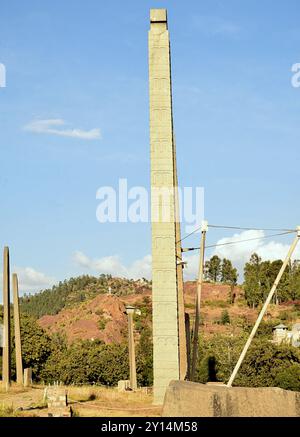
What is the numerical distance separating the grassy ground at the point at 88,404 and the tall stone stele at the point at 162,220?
1.47 metres

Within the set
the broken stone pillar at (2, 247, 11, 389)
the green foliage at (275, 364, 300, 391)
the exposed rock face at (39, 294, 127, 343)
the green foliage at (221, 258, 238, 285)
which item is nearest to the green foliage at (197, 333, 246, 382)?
the green foliage at (275, 364, 300, 391)

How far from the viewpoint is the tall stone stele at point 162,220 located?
2138 centimetres

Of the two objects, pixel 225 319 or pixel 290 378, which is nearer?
pixel 290 378

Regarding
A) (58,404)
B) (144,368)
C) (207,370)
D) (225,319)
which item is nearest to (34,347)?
(144,368)

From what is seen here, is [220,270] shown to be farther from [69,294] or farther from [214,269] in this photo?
[69,294]

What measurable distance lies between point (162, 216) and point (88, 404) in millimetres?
6482

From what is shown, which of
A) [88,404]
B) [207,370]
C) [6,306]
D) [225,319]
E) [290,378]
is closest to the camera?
[88,404]

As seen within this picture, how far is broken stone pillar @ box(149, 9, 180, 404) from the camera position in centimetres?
2138

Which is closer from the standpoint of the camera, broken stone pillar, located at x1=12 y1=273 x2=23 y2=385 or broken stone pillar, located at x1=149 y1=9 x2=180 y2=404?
broken stone pillar, located at x1=149 y1=9 x2=180 y2=404

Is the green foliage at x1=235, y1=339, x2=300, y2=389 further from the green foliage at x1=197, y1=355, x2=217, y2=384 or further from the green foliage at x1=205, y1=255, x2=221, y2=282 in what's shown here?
the green foliage at x1=205, y1=255, x2=221, y2=282

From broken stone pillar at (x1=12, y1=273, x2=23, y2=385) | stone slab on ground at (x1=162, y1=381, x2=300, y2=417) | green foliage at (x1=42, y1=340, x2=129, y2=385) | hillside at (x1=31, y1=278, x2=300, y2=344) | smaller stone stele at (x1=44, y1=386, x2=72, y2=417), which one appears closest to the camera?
stone slab on ground at (x1=162, y1=381, x2=300, y2=417)

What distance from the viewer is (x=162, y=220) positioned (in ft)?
72.1

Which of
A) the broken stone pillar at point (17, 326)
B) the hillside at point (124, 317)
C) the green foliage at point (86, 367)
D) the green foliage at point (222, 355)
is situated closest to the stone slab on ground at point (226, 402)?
the broken stone pillar at point (17, 326)
